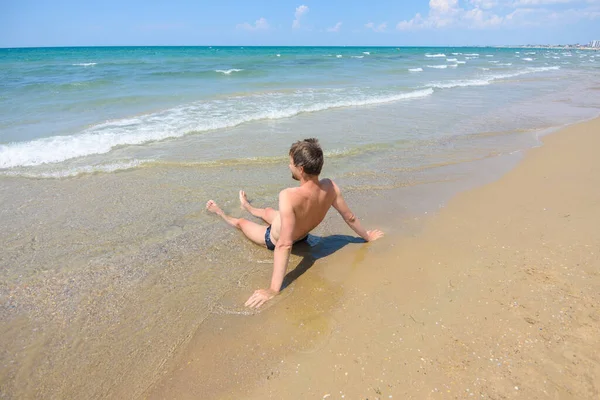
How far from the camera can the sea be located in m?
2.48

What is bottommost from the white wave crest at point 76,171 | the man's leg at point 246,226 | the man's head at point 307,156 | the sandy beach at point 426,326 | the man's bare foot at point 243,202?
the sandy beach at point 426,326

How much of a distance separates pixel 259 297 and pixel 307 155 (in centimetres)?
117

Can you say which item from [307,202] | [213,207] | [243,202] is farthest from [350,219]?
[213,207]

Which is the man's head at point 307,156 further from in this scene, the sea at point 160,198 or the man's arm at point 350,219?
the sea at point 160,198

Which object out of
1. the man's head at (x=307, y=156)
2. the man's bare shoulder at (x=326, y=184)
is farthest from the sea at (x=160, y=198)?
the man's head at (x=307, y=156)

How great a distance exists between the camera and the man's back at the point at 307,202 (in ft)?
9.71

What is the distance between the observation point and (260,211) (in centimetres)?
425

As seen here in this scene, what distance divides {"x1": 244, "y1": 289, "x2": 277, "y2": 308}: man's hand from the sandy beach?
9 centimetres

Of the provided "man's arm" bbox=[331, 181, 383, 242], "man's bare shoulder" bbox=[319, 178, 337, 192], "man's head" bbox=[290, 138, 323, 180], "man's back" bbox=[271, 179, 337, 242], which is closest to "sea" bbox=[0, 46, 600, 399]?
"man's arm" bbox=[331, 181, 383, 242]

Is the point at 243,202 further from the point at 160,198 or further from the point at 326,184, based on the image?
the point at 326,184

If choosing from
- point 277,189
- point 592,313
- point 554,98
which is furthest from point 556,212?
point 554,98

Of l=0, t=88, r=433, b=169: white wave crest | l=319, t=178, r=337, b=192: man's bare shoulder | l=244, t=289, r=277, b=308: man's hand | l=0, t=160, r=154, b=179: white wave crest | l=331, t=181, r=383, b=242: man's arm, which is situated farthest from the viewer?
l=0, t=88, r=433, b=169: white wave crest

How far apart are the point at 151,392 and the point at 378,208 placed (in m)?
3.18

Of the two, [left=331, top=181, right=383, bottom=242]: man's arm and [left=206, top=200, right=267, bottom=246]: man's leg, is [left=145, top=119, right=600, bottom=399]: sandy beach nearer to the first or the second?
[left=331, top=181, right=383, bottom=242]: man's arm
